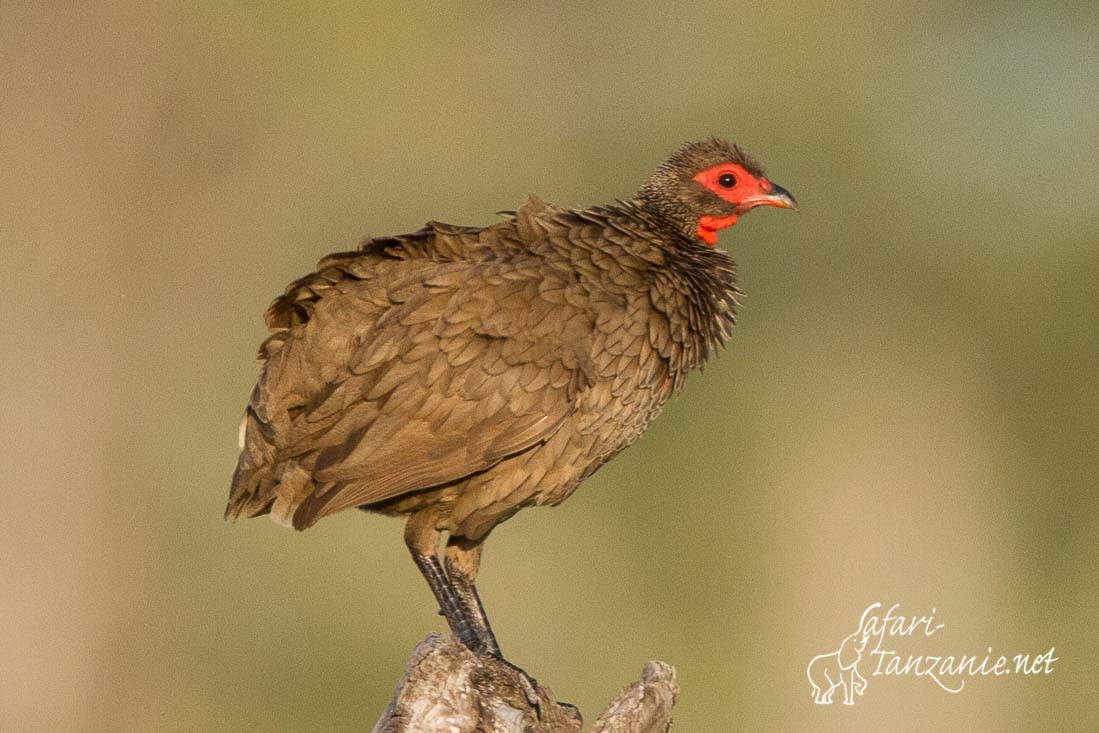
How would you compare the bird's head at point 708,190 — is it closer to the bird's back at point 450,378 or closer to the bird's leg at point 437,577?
the bird's back at point 450,378

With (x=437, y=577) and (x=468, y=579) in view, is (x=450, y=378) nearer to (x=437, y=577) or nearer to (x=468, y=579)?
(x=437, y=577)

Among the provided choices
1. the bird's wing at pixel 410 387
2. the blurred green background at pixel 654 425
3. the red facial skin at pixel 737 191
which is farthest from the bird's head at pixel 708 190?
the blurred green background at pixel 654 425

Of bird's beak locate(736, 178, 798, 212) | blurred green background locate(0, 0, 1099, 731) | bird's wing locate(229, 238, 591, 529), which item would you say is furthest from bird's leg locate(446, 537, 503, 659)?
blurred green background locate(0, 0, 1099, 731)

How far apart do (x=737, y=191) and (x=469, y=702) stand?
279cm

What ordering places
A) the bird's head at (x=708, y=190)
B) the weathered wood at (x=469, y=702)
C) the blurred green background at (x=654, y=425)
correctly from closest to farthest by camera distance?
the weathered wood at (x=469, y=702) < the bird's head at (x=708, y=190) < the blurred green background at (x=654, y=425)

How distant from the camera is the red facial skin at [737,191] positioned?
6926 mm

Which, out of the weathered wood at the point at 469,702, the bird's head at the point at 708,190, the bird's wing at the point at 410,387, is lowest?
the weathered wood at the point at 469,702

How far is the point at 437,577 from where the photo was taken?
6.43m

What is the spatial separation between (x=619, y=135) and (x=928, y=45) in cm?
593

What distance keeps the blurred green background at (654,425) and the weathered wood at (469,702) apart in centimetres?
961

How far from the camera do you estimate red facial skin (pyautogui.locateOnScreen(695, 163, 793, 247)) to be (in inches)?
273

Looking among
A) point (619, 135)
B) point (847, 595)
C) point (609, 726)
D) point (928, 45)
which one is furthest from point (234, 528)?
point (928, 45)

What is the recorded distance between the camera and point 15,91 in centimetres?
1625

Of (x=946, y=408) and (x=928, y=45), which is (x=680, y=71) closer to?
(x=928, y=45)
